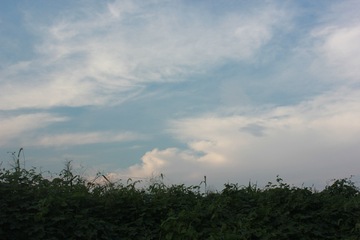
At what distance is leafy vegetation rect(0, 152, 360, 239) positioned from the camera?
18.3 ft

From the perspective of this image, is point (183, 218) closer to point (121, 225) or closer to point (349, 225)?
point (121, 225)

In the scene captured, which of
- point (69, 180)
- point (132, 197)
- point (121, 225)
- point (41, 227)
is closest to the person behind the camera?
point (41, 227)

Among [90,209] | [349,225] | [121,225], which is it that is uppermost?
[90,209]

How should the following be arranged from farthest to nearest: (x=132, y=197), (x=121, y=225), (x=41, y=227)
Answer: (x=132, y=197) → (x=121, y=225) → (x=41, y=227)

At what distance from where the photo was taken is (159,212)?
6555mm

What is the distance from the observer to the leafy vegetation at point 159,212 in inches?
219

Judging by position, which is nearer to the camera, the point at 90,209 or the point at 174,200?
the point at 90,209

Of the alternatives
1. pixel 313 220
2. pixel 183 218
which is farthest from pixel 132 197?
pixel 313 220

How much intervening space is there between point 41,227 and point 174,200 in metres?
3.09

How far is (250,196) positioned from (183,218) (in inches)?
96.9

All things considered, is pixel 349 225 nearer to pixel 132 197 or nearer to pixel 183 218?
pixel 183 218

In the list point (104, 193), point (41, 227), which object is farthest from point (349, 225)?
point (41, 227)

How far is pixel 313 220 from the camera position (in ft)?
22.6

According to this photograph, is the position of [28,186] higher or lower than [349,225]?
higher
